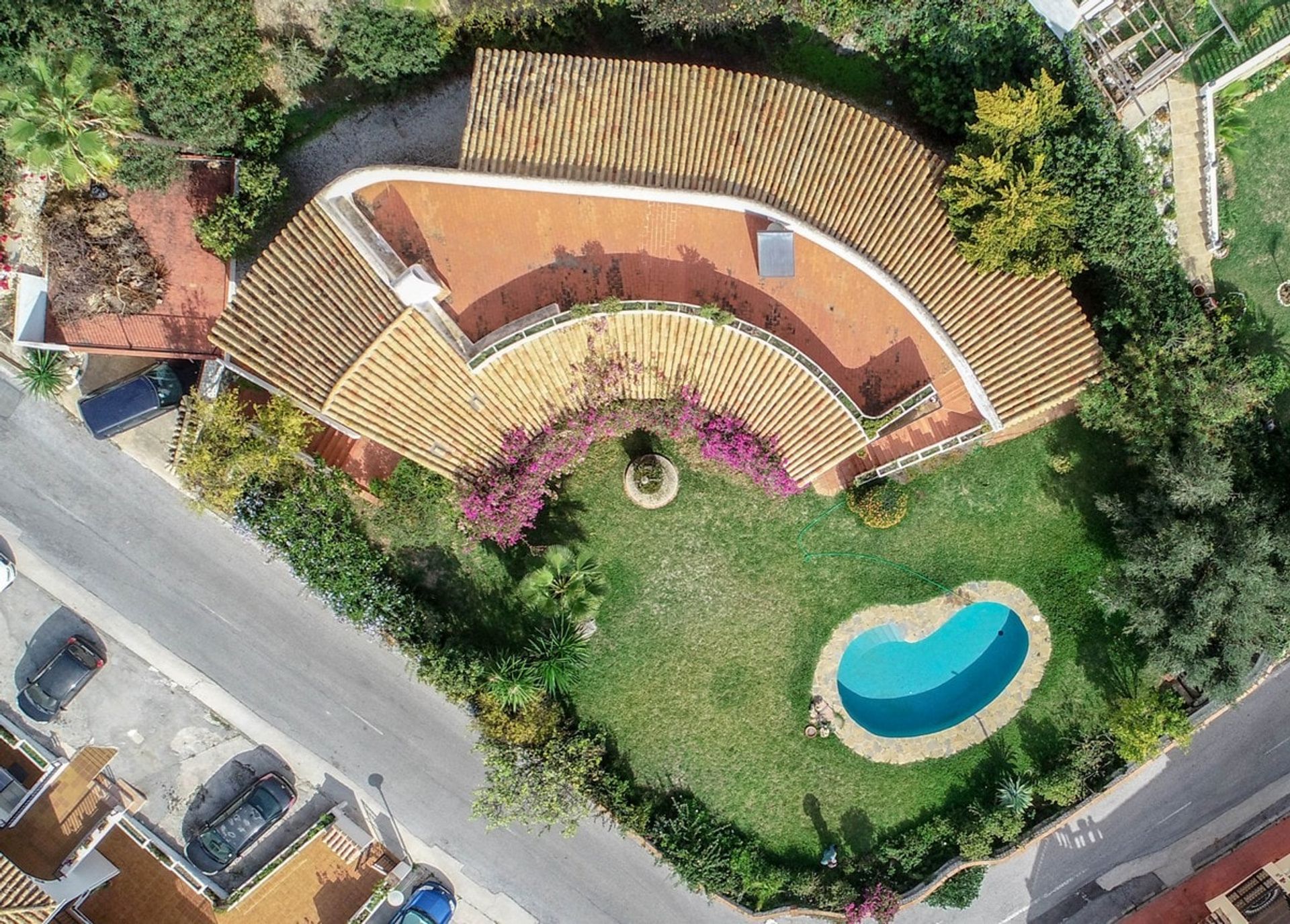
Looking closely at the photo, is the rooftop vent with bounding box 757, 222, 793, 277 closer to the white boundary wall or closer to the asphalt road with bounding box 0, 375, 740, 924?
the white boundary wall

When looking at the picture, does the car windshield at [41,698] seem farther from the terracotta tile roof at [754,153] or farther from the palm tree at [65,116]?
the terracotta tile roof at [754,153]

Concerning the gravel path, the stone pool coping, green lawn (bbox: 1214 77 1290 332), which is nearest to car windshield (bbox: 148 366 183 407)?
the gravel path

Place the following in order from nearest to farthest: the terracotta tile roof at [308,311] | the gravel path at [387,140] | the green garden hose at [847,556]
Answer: the terracotta tile roof at [308,311]
the gravel path at [387,140]
the green garden hose at [847,556]

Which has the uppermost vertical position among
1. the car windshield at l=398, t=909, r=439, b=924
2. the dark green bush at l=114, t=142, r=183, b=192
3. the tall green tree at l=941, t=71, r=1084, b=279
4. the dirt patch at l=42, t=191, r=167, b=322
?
the tall green tree at l=941, t=71, r=1084, b=279

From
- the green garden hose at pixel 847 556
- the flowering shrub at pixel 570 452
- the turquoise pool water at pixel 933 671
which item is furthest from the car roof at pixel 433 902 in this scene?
the green garden hose at pixel 847 556

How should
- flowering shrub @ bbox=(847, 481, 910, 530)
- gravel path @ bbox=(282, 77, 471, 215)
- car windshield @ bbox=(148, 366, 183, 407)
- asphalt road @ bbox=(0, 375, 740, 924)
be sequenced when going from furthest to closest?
asphalt road @ bbox=(0, 375, 740, 924) → gravel path @ bbox=(282, 77, 471, 215) → car windshield @ bbox=(148, 366, 183, 407) → flowering shrub @ bbox=(847, 481, 910, 530)

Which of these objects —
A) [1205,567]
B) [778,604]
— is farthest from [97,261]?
[1205,567]
